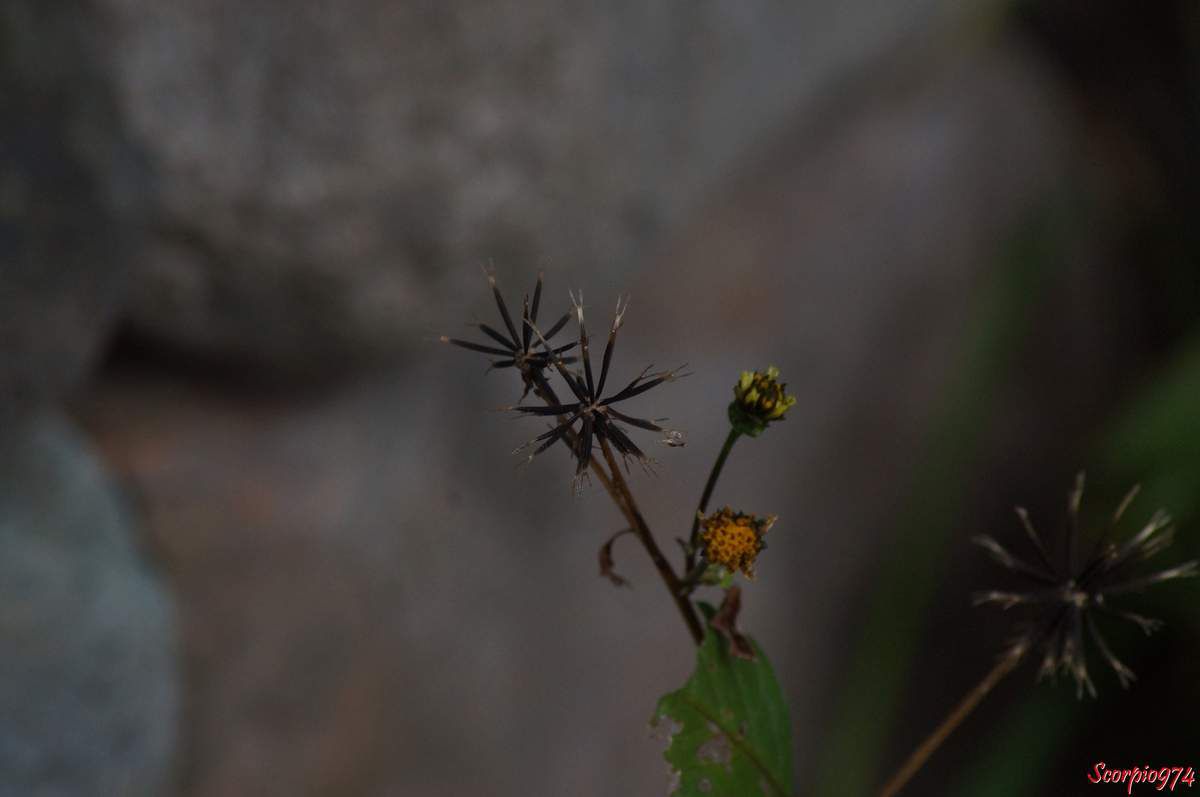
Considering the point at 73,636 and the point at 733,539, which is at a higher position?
the point at 73,636

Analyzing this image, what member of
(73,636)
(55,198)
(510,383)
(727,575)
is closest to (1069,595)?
(727,575)

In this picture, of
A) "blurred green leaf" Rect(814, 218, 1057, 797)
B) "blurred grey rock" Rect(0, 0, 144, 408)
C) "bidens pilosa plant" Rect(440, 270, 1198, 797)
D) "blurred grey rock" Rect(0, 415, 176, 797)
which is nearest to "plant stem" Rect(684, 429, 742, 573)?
"bidens pilosa plant" Rect(440, 270, 1198, 797)

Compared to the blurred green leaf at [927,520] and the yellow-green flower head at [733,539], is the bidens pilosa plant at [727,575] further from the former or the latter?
the blurred green leaf at [927,520]

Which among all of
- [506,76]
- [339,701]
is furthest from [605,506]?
[506,76]

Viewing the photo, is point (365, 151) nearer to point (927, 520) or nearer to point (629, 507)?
point (629, 507)

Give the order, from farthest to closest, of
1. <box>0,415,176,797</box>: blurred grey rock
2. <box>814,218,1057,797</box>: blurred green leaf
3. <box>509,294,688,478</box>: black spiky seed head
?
1. <box>814,218,1057,797</box>: blurred green leaf
2. <box>0,415,176,797</box>: blurred grey rock
3. <box>509,294,688,478</box>: black spiky seed head

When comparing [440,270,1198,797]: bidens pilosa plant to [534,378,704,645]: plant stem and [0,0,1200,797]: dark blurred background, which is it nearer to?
[534,378,704,645]: plant stem

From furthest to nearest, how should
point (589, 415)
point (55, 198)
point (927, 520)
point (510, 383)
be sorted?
1. point (927, 520)
2. point (510, 383)
3. point (55, 198)
4. point (589, 415)
